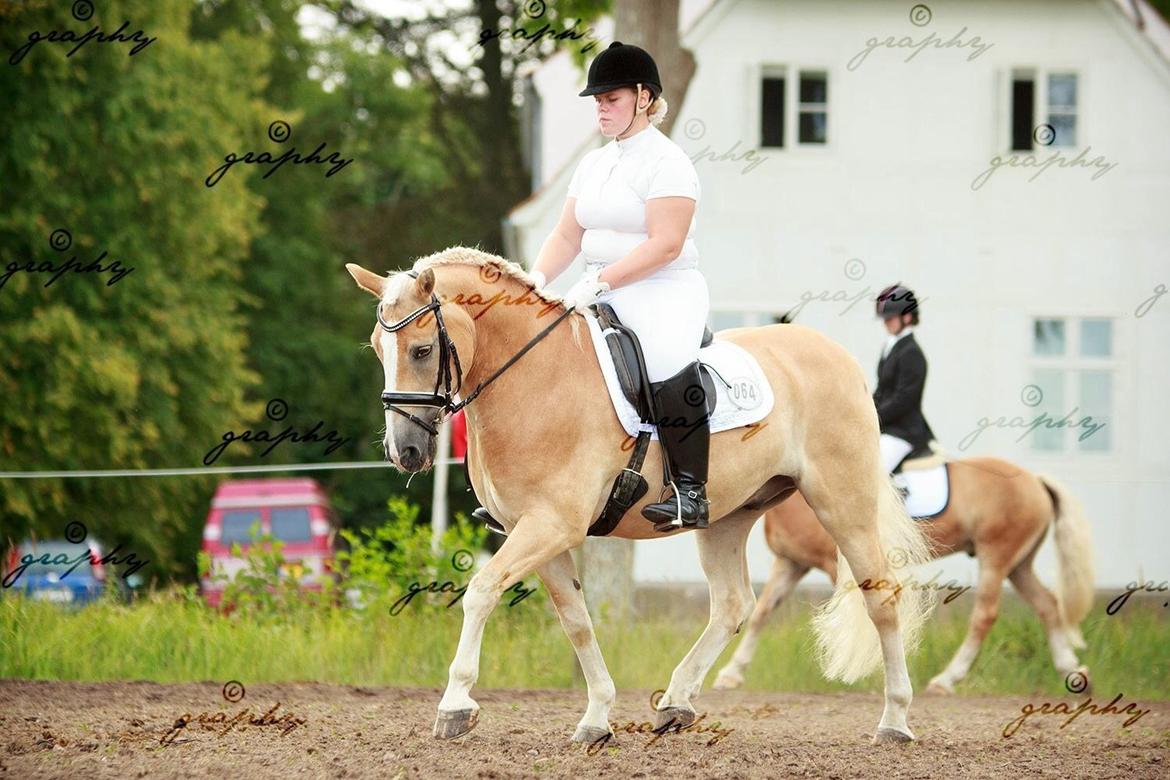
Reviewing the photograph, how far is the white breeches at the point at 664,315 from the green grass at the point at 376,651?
3.91 meters

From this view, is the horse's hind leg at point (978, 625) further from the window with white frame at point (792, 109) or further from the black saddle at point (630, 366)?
the window with white frame at point (792, 109)

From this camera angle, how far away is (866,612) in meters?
7.91

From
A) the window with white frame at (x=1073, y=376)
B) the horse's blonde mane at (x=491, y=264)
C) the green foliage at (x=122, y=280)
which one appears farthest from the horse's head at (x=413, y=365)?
the window with white frame at (x=1073, y=376)

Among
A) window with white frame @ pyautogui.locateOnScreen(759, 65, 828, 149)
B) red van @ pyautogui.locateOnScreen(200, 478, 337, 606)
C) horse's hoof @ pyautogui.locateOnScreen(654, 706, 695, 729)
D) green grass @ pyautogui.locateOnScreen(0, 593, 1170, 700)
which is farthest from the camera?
red van @ pyautogui.locateOnScreen(200, 478, 337, 606)

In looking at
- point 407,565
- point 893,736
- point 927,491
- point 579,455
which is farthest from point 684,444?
point 927,491

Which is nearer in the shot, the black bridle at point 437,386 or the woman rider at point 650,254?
the black bridle at point 437,386

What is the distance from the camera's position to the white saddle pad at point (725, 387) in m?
6.72

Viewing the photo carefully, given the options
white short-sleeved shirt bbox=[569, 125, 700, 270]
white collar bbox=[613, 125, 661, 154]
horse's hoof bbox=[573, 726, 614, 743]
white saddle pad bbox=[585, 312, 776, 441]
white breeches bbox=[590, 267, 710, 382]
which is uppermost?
white collar bbox=[613, 125, 661, 154]

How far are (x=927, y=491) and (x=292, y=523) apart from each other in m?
17.9

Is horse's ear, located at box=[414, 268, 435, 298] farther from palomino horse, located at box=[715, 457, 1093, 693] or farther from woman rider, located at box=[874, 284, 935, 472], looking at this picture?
palomino horse, located at box=[715, 457, 1093, 693]

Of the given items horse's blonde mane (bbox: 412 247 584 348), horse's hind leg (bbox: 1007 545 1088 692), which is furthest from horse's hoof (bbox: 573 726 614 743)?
horse's hind leg (bbox: 1007 545 1088 692)

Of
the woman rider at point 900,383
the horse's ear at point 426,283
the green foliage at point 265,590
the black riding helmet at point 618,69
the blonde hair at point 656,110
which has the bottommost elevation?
the green foliage at point 265,590

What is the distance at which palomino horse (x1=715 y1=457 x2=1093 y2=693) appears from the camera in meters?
11.6

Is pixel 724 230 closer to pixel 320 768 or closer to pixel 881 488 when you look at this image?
pixel 881 488
